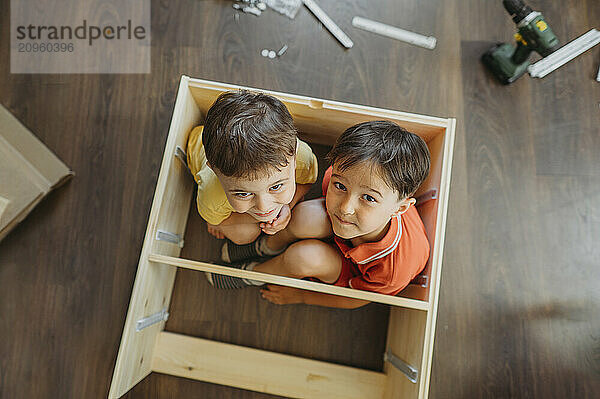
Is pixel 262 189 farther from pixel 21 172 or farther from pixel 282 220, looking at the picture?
pixel 21 172

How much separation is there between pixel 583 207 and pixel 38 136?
1509mm

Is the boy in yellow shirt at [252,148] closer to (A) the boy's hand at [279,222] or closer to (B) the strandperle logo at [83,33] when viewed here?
(A) the boy's hand at [279,222]

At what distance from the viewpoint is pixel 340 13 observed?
1.27 meters

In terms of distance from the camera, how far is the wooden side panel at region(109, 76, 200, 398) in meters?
0.85

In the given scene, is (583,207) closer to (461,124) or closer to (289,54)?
(461,124)

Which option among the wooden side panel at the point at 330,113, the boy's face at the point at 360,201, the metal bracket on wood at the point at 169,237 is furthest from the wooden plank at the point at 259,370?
the wooden side panel at the point at 330,113

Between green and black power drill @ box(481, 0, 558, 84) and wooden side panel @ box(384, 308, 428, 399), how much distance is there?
73cm

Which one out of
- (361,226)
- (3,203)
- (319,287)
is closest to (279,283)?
(319,287)

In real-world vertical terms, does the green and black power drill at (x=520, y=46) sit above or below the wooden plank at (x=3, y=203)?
above

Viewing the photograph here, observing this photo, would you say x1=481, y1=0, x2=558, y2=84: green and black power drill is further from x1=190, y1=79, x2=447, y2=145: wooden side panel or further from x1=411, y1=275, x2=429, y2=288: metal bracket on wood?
x1=411, y1=275, x2=429, y2=288: metal bracket on wood

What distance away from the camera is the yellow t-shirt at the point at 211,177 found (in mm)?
845

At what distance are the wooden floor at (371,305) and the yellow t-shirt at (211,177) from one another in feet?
0.86

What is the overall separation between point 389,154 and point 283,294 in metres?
0.55

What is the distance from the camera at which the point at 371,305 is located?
112 cm
